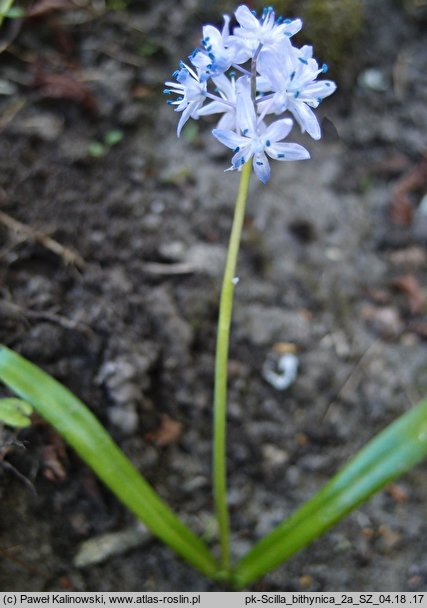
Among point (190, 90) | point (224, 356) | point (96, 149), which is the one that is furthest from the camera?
point (96, 149)

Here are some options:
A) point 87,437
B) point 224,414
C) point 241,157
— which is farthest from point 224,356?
point 241,157

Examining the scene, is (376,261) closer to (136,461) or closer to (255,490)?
(255,490)

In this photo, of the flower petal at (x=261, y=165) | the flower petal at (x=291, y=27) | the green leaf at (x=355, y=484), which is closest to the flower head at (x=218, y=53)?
the flower petal at (x=291, y=27)

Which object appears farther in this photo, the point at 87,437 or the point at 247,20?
the point at 87,437

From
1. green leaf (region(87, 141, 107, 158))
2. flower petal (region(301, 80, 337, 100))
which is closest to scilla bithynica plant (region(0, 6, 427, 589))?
flower petal (region(301, 80, 337, 100))

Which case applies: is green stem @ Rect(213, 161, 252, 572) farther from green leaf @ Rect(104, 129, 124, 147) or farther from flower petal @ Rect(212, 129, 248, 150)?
green leaf @ Rect(104, 129, 124, 147)

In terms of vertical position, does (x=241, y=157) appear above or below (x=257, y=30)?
below

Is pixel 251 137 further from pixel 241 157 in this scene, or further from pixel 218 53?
pixel 218 53
